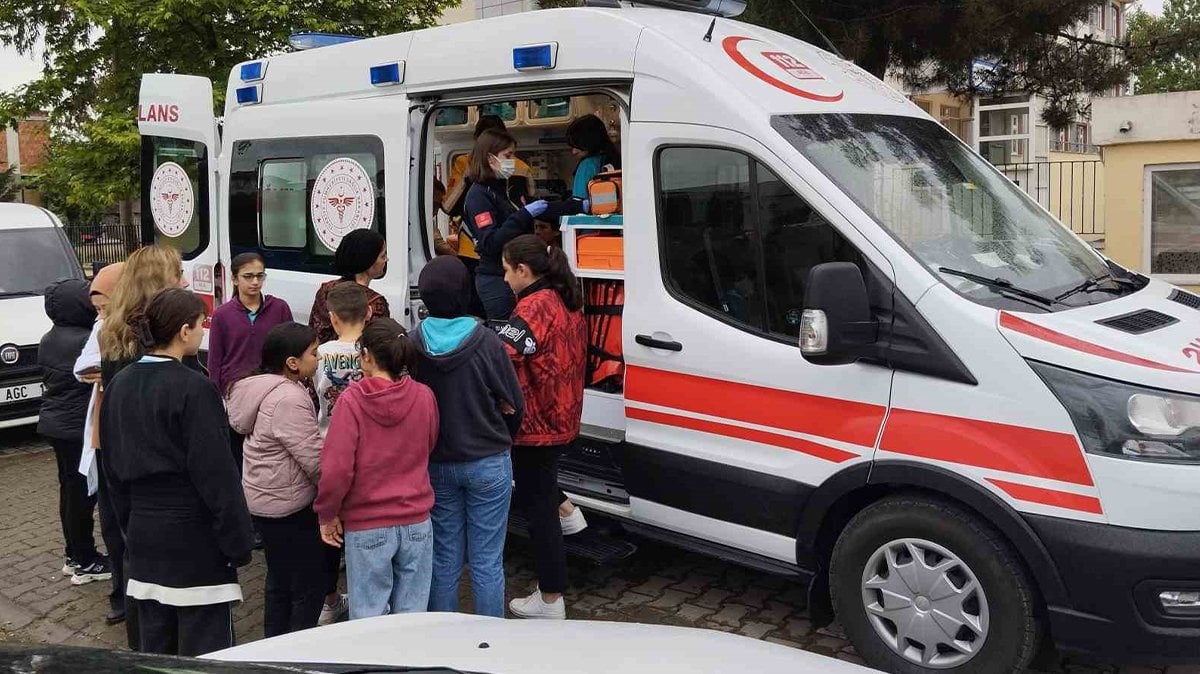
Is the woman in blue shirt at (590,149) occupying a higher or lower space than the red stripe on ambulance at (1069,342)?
higher

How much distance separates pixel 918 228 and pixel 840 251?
13.2 inches

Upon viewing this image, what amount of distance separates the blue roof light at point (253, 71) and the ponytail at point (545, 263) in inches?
126

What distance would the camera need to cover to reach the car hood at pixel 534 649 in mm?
2449

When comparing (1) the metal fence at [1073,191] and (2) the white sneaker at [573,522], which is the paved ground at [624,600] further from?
(1) the metal fence at [1073,191]

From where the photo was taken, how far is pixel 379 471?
12.6ft

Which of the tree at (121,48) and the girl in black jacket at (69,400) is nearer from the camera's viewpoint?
the girl in black jacket at (69,400)

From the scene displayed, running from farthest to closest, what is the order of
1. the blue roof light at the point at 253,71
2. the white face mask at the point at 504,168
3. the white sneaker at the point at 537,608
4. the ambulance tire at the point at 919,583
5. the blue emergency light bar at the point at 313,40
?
1. the blue emergency light bar at the point at 313,40
2. the blue roof light at the point at 253,71
3. the white face mask at the point at 504,168
4. the white sneaker at the point at 537,608
5. the ambulance tire at the point at 919,583

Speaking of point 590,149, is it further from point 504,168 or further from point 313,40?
point 313,40

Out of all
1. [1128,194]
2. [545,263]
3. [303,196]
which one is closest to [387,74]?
[303,196]

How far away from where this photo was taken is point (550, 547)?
15.5ft

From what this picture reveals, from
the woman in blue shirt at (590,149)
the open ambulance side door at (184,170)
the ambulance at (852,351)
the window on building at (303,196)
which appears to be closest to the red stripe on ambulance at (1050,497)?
the ambulance at (852,351)

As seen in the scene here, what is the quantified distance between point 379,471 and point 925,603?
2099 millimetres

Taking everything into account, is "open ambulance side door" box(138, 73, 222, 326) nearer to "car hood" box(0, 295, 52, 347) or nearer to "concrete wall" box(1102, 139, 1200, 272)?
"car hood" box(0, 295, 52, 347)

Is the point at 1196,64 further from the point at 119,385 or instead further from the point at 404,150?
the point at 119,385
